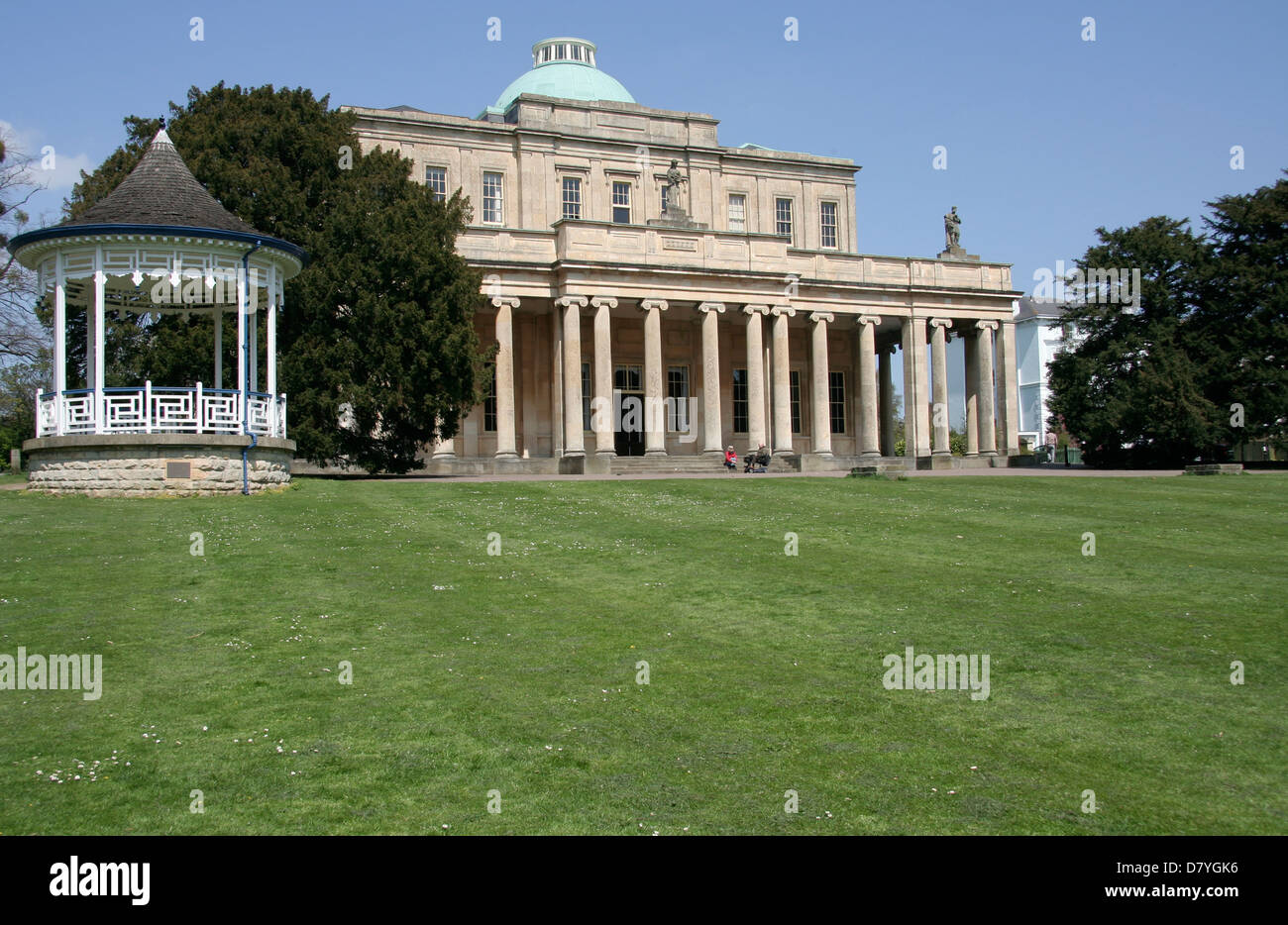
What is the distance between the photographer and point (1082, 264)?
50.3 metres

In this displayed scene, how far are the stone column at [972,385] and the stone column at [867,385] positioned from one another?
495cm

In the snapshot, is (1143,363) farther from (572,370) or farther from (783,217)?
(572,370)

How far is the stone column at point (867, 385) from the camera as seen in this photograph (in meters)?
52.2

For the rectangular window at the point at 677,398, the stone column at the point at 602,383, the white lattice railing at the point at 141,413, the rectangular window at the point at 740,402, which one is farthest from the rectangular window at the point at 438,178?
the white lattice railing at the point at 141,413

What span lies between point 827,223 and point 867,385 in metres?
12.7

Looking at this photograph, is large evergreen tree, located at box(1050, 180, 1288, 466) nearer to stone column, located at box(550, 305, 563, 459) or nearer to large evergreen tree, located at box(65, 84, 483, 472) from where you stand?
stone column, located at box(550, 305, 563, 459)

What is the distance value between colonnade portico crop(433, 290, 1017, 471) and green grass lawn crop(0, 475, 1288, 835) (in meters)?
25.5

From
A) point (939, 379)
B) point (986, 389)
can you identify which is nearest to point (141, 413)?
point (939, 379)

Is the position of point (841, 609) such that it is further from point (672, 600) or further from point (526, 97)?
point (526, 97)

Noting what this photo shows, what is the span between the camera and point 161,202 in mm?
25156

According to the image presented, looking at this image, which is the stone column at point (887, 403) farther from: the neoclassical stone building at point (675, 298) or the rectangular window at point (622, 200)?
the rectangular window at point (622, 200)
